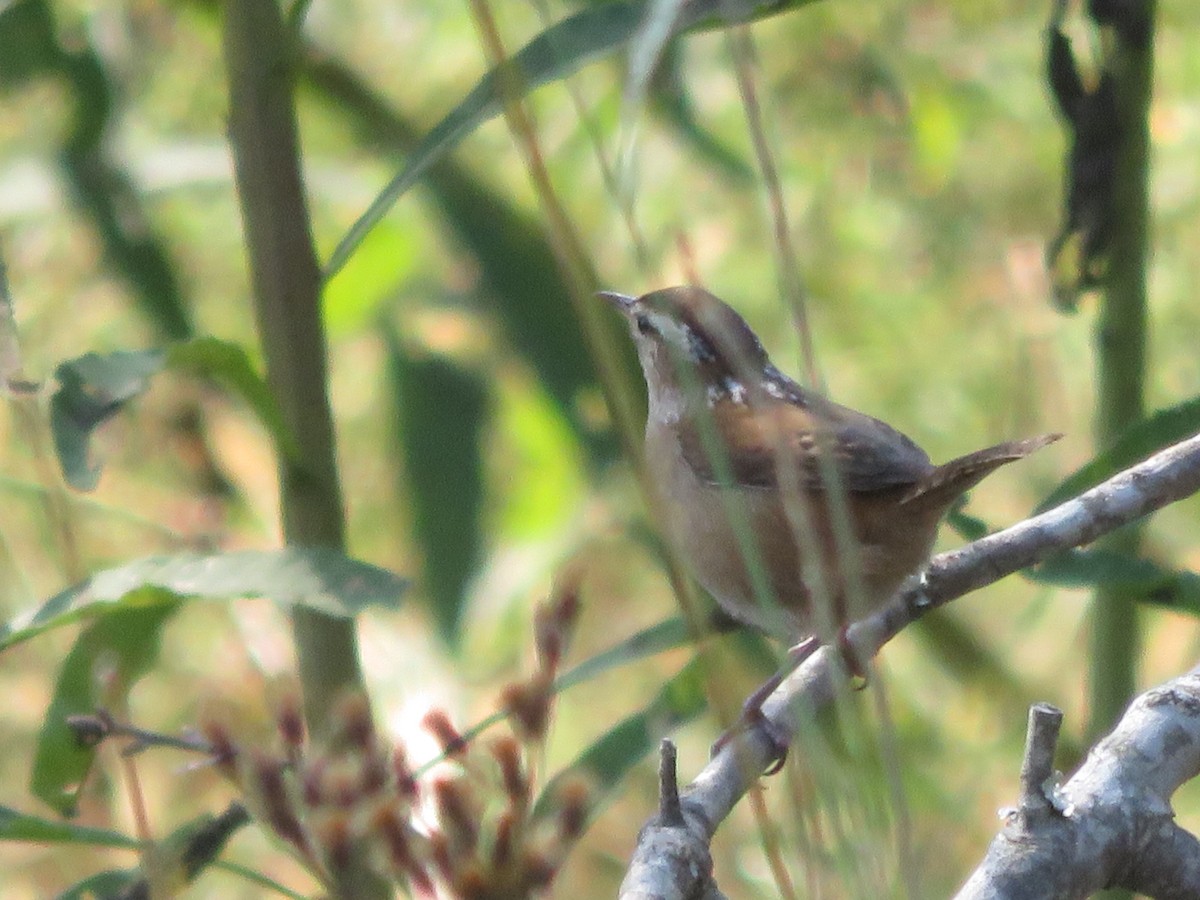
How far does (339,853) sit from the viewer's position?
1277mm

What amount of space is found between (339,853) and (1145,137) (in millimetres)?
1997

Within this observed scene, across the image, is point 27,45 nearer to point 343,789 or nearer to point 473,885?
point 343,789

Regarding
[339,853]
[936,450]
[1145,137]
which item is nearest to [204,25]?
[1145,137]

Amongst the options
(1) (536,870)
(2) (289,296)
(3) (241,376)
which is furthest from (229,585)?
(1) (536,870)

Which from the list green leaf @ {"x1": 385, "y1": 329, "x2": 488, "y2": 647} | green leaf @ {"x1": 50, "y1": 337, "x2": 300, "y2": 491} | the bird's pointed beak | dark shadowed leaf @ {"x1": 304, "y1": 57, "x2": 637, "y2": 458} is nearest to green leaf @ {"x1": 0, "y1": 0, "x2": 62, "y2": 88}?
dark shadowed leaf @ {"x1": 304, "y1": 57, "x2": 637, "y2": 458}

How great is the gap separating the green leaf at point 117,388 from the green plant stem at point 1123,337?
56.1 inches

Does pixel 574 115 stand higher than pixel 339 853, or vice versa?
pixel 574 115

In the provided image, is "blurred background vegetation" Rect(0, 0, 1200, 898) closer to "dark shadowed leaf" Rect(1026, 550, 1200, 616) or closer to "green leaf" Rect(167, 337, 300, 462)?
"green leaf" Rect(167, 337, 300, 462)

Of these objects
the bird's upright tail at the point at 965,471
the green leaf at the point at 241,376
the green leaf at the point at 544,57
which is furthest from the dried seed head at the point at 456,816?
the bird's upright tail at the point at 965,471

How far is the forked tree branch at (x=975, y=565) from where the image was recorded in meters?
1.87

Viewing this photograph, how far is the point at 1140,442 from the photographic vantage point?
2.46 m

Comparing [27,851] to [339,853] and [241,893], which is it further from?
[339,853]

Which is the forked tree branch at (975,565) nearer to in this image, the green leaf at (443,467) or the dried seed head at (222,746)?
the dried seed head at (222,746)

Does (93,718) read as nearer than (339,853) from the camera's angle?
No
